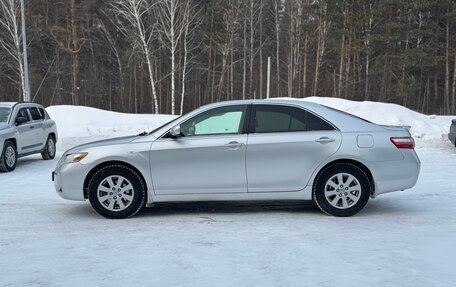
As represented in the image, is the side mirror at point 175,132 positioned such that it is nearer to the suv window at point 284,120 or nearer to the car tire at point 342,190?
the suv window at point 284,120

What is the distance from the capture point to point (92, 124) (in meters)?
19.1

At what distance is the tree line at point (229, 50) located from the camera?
39562 mm

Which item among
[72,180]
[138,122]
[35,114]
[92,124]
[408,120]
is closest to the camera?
[72,180]

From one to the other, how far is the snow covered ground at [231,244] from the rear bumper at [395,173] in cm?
44

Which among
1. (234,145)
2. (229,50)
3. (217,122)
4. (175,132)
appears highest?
(229,50)

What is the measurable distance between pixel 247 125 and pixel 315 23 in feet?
129

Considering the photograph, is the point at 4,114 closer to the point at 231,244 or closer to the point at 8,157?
the point at 8,157

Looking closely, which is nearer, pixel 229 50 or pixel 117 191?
pixel 117 191

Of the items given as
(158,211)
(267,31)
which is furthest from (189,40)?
(158,211)

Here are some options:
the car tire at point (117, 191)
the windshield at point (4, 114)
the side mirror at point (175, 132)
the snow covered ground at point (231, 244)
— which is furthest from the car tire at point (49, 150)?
the side mirror at point (175, 132)

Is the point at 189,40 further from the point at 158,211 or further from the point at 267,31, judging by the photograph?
the point at 158,211

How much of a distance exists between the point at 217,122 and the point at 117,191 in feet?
5.35

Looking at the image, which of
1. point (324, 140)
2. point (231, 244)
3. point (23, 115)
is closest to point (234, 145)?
point (324, 140)

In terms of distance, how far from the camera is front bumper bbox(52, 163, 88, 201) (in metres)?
6.41
